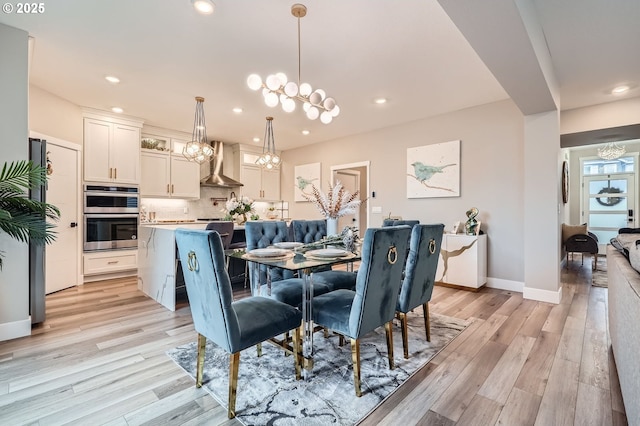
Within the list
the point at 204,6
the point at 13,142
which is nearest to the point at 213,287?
the point at 204,6

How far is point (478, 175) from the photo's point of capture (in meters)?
4.35

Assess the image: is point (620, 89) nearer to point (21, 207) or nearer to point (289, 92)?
point (289, 92)

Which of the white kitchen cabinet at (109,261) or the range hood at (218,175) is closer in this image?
the white kitchen cabinet at (109,261)

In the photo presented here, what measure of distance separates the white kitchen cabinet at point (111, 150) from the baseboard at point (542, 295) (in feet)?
19.8

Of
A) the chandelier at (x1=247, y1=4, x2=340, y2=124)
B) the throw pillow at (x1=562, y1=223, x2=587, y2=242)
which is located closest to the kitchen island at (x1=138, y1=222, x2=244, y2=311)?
the chandelier at (x1=247, y1=4, x2=340, y2=124)

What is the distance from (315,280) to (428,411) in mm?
1323

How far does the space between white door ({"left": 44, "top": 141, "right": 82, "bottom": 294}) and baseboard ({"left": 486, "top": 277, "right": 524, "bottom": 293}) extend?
19.7ft

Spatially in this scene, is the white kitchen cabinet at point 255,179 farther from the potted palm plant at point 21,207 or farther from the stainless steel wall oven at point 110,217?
the potted palm plant at point 21,207

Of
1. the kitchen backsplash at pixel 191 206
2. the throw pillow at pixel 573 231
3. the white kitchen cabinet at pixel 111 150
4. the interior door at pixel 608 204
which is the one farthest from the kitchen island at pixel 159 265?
the interior door at pixel 608 204

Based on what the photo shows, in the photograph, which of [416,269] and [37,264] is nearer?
[416,269]

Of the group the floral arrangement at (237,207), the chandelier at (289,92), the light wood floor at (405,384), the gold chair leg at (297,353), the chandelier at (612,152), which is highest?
the chandelier at (612,152)

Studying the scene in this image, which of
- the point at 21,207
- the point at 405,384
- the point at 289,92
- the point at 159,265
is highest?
the point at 289,92

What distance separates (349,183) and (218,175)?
3053mm

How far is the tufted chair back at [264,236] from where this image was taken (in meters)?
2.81
